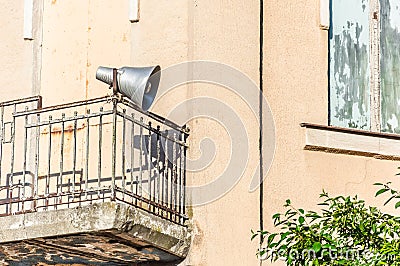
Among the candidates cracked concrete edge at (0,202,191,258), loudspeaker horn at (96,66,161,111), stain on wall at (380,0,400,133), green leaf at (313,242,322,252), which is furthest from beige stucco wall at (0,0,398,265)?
green leaf at (313,242,322,252)

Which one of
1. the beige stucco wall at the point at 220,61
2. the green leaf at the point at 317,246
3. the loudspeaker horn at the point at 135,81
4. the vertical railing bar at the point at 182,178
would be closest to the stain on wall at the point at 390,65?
the beige stucco wall at the point at 220,61

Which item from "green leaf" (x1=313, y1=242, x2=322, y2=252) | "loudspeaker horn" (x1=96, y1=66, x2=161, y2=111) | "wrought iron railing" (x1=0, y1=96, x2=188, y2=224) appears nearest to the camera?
"green leaf" (x1=313, y1=242, x2=322, y2=252)

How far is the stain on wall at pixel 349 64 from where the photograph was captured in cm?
1288

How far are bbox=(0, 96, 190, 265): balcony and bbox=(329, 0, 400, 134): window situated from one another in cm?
205

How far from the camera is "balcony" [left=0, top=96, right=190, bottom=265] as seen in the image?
36.0 ft

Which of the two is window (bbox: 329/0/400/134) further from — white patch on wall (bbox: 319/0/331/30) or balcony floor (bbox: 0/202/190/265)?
balcony floor (bbox: 0/202/190/265)

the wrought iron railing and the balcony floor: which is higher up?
the wrought iron railing

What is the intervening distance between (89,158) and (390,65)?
3437 millimetres

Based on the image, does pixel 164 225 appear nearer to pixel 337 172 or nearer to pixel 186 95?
pixel 186 95

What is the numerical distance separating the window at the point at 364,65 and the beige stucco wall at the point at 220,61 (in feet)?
0.80

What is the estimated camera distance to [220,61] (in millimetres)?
12117

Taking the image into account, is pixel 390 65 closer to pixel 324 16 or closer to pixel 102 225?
pixel 324 16

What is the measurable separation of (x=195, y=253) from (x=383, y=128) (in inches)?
106

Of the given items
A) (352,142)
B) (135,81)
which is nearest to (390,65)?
(352,142)
